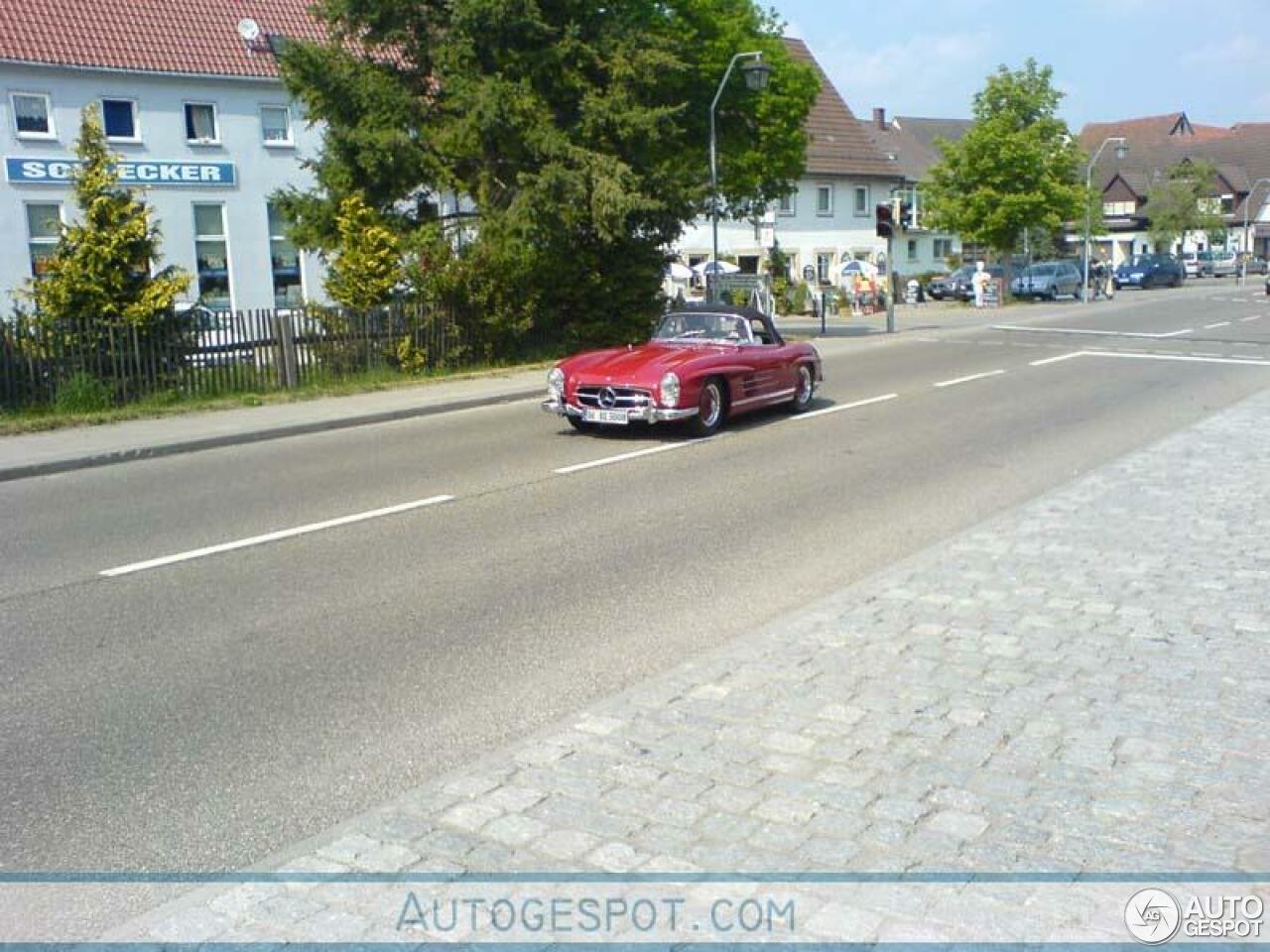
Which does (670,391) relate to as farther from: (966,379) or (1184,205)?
(1184,205)

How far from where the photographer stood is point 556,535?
8.83 meters

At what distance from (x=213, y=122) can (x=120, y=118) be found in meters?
2.42

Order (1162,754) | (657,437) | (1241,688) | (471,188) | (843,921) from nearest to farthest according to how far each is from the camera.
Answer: (843,921)
(1162,754)
(1241,688)
(657,437)
(471,188)

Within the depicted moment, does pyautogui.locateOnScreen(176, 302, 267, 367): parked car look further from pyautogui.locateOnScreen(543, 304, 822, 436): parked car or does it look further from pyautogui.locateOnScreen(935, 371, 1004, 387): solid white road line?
pyautogui.locateOnScreen(935, 371, 1004, 387): solid white road line

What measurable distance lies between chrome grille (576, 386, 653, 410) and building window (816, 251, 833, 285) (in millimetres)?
47376

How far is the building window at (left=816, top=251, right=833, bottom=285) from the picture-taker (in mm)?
59406

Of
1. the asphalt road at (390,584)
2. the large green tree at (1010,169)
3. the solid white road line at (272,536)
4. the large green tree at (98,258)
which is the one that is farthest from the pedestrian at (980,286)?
the solid white road line at (272,536)

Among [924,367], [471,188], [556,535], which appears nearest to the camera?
[556,535]

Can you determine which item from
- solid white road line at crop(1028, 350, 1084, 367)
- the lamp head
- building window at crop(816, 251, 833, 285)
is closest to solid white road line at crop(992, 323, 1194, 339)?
solid white road line at crop(1028, 350, 1084, 367)

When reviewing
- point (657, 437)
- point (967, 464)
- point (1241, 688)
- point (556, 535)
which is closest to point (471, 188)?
point (657, 437)

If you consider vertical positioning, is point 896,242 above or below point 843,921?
above

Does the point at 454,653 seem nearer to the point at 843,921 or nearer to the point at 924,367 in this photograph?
the point at 843,921

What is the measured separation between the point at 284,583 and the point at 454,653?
1.97m

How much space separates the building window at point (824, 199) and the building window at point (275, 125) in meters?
30.5
